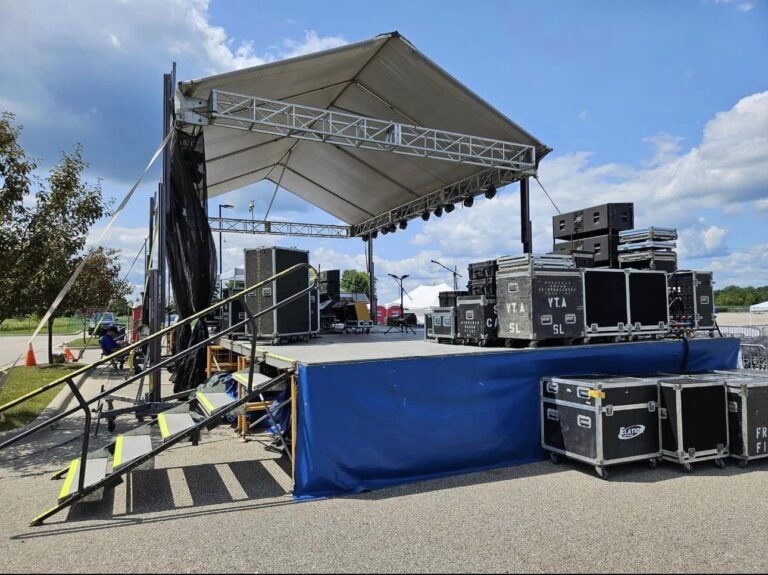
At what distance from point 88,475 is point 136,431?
2.62ft

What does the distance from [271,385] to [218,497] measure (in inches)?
40.0

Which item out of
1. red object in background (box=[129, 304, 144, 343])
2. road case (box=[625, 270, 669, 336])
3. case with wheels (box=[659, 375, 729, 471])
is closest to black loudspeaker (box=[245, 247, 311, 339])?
red object in background (box=[129, 304, 144, 343])

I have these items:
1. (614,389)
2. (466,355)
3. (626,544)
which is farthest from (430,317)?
(626,544)

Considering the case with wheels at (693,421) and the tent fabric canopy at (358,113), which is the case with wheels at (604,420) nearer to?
the case with wheels at (693,421)

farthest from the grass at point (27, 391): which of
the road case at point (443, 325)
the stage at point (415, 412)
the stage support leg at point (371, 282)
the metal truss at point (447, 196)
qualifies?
the metal truss at point (447, 196)

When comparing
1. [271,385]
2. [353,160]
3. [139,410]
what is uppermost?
[353,160]

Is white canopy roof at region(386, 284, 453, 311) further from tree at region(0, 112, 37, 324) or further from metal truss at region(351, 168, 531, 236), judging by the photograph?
→ tree at region(0, 112, 37, 324)

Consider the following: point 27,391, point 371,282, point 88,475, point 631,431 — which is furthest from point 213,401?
point 371,282

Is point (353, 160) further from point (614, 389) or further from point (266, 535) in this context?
point (266, 535)

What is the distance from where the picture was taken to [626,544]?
349 centimetres

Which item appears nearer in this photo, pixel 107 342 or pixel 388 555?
pixel 388 555

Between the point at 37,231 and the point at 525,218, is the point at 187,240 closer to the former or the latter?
the point at 37,231

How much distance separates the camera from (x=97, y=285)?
15875 millimetres

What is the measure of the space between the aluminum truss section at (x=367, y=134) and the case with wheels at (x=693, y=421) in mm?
6727
